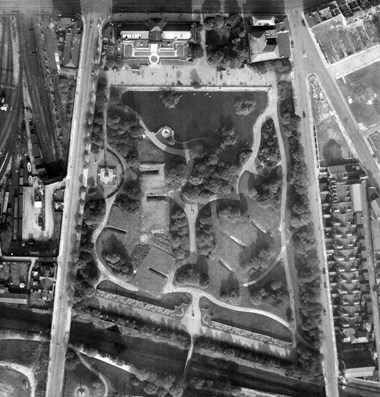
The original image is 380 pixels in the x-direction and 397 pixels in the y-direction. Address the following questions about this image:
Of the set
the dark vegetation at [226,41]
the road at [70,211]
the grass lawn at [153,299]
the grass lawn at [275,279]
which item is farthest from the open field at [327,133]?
the road at [70,211]

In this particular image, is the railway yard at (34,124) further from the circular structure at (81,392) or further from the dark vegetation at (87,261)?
the circular structure at (81,392)

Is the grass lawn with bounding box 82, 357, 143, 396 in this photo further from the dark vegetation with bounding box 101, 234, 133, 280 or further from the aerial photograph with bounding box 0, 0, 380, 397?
the dark vegetation with bounding box 101, 234, 133, 280

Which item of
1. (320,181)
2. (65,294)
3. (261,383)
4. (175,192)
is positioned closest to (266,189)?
(320,181)

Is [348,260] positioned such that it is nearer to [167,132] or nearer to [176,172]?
[176,172]

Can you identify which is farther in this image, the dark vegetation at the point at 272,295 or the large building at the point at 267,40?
the dark vegetation at the point at 272,295

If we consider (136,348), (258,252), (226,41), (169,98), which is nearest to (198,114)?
(169,98)

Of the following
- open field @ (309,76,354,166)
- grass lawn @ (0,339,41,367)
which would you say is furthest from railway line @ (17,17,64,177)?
open field @ (309,76,354,166)

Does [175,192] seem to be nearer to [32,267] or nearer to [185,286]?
[185,286]
